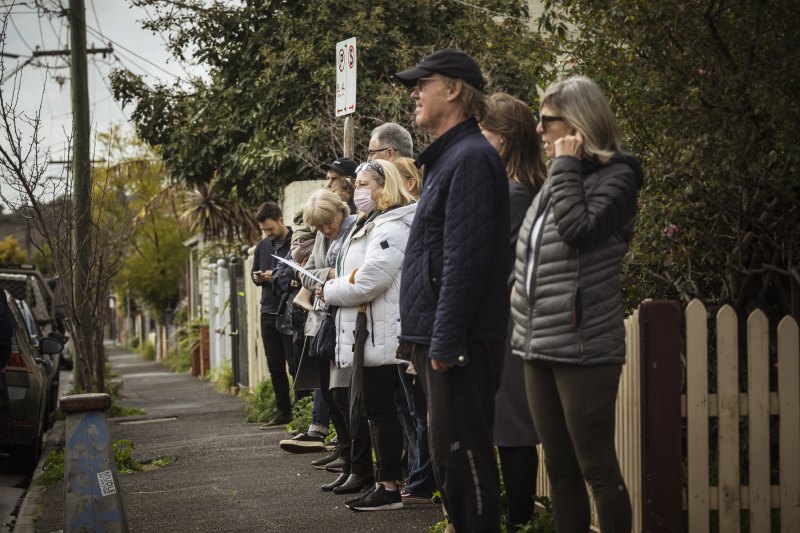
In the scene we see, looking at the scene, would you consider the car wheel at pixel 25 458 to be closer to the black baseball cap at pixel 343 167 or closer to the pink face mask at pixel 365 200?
the black baseball cap at pixel 343 167

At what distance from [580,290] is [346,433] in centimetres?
375

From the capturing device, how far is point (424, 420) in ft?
21.3

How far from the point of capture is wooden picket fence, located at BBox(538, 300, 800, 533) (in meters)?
5.13

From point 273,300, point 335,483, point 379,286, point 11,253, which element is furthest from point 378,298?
point 11,253

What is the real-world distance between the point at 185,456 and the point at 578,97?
6599 mm

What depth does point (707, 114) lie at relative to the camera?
580cm

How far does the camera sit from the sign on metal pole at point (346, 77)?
848 cm

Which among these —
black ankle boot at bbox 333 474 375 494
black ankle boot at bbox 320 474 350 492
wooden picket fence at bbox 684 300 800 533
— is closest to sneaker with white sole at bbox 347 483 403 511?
black ankle boot at bbox 333 474 375 494

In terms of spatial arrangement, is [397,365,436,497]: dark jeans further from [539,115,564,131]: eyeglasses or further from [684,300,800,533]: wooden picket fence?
[539,115,564,131]: eyeglasses

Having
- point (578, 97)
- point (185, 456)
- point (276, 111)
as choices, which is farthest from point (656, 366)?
point (276, 111)

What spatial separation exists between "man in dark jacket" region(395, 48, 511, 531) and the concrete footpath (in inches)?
72.3

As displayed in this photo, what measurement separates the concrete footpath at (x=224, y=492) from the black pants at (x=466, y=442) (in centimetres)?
179

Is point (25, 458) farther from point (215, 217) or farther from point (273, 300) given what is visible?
point (215, 217)

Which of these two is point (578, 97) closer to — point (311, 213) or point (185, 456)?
point (311, 213)
